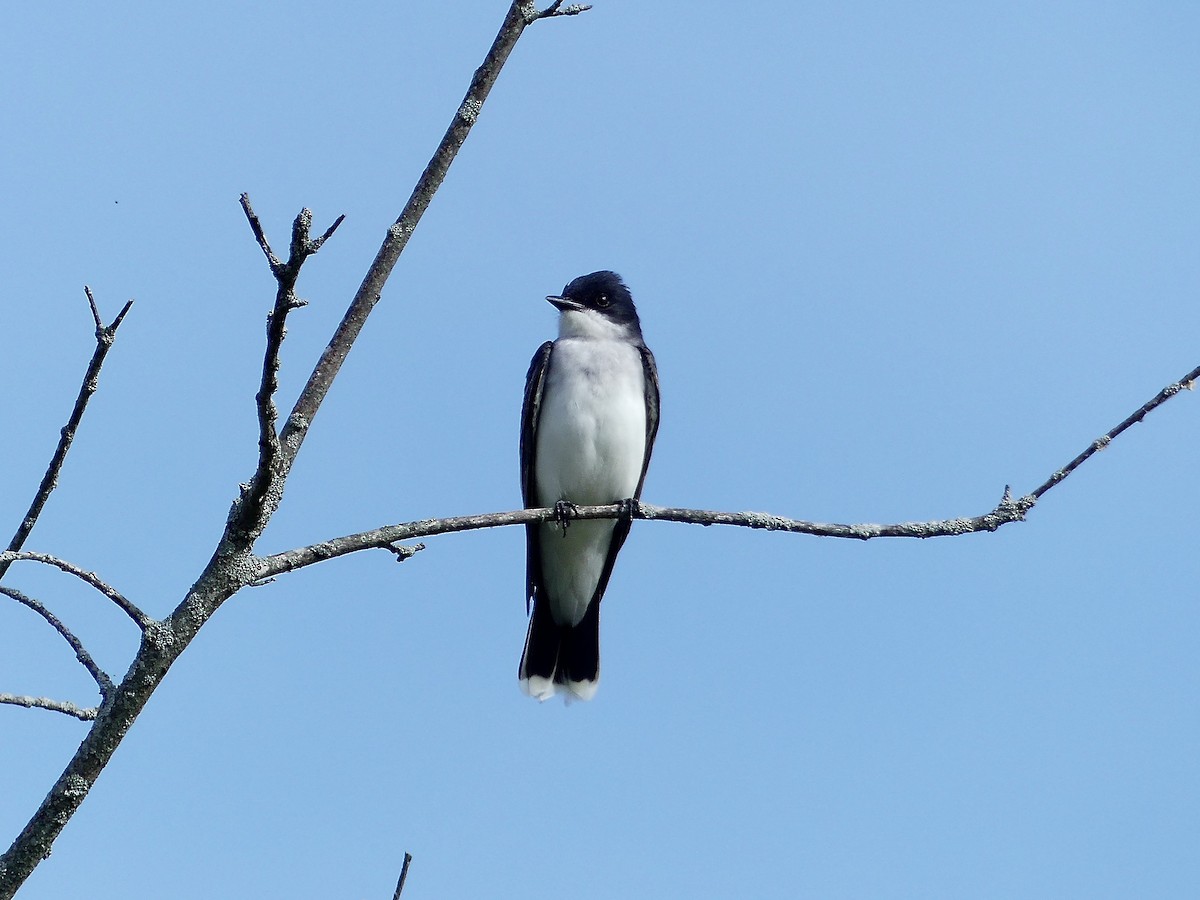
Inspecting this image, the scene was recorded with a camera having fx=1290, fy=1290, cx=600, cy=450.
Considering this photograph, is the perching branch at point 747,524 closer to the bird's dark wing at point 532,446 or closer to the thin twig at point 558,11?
the thin twig at point 558,11

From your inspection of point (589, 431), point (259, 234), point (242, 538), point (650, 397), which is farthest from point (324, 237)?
point (650, 397)

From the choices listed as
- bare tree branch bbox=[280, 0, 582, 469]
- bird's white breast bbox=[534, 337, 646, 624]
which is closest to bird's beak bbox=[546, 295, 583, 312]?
bird's white breast bbox=[534, 337, 646, 624]

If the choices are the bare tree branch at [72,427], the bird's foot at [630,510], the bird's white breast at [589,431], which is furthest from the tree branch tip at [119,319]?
the bird's white breast at [589,431]

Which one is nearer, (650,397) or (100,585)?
(100,585)

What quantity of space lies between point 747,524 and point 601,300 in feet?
16.0

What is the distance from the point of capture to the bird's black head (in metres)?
9.17

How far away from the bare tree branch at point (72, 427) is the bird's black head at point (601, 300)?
5.99 m

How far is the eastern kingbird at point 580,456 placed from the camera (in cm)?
838

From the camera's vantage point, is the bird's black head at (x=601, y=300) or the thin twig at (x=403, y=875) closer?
the thin twig at (x=403, y=875)

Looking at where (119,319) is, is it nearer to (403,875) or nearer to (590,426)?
(403,875)

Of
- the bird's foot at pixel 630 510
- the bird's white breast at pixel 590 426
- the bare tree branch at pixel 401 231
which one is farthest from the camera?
the bird's white breast at pixel 590 426

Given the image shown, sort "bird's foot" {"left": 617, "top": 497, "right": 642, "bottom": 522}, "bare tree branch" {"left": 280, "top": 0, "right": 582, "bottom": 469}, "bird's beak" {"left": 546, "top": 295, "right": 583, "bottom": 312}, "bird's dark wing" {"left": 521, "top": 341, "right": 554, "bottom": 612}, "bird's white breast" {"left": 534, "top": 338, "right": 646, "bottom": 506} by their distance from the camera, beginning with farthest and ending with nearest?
"bird's beak" {"left": 546, "top": 295, "right": 583, "bottom": 312}
"bird's dark wing" {"left": 521, "top": 341, "right": 554, "bottom": 612}
"bird's white breast" {"left": 534, "top": 338, "right": 646, "bottom": 506}
"bird's foot" {"left": 617, "top": 497, "right": 642, "bottom": 522}
"bare tree branch" {"left": 280, "top": 0, "right": 582, "bottom": 469}

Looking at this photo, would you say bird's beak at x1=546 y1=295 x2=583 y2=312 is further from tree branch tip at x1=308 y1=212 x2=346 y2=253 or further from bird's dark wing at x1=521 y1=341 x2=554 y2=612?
tree branch tip at x1=308 y1=212 x2=346 y2=253

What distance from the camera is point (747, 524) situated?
4.70 m
